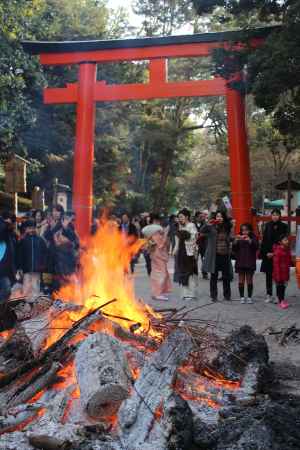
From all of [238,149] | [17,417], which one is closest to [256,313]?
[17,417]

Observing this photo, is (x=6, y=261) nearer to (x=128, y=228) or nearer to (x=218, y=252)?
(x=218, y=252)

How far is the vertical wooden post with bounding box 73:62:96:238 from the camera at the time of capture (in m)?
17.5

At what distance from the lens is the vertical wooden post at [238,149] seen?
Answer: 16141mm

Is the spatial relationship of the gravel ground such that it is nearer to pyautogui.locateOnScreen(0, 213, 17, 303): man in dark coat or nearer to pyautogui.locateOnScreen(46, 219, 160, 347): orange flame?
pyautogui.locateOnScreen(46, 219, 160, 347): orange flame

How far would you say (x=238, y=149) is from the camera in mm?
16422

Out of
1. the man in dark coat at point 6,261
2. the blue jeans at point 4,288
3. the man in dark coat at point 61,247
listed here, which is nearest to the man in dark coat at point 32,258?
the man in dark coat at point 61,247

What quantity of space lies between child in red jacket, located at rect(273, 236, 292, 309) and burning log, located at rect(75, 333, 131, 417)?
6.04 metres

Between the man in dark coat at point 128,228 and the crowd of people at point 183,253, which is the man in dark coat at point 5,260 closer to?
the crowd of people at point 183,253

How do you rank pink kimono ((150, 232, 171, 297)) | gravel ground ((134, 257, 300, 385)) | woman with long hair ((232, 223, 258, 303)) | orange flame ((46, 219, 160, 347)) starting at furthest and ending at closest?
pink kimono ((150, 232, 171, 297)) < woman with long hair ((232, 223, 258, 303)) < gravel ground ((134, 257, 300, 385)) < orange flame ((46, 219, 160, 347))

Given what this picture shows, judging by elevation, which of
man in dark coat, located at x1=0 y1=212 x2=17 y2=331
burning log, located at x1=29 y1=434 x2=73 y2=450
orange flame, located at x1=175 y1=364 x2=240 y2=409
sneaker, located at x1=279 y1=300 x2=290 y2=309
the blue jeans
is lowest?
burning log, located at x1=29 y1=434 x2=73 y2=450

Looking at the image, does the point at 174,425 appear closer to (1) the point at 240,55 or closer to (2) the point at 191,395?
(2) the point at 191,395

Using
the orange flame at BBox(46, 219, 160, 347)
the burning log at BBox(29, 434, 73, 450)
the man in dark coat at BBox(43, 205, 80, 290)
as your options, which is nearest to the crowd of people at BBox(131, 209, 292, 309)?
the orange flame at BBox(46, 219, 160, 347)

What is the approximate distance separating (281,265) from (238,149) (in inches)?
269

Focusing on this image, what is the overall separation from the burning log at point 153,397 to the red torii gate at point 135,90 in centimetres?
1113
